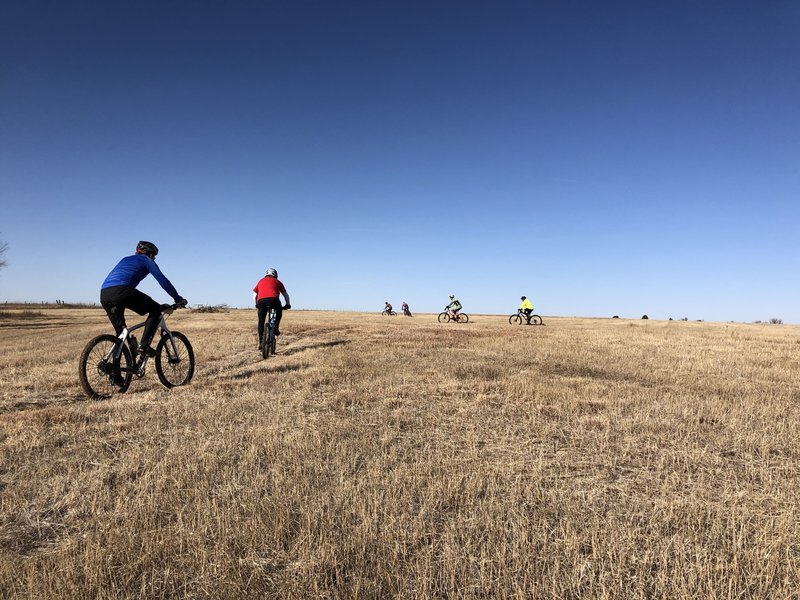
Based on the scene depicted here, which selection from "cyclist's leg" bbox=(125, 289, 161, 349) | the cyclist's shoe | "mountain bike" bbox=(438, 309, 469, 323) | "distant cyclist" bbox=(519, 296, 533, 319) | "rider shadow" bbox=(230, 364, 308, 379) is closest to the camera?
"cyclist's leg" bbox=(125, 289, 161, 349)

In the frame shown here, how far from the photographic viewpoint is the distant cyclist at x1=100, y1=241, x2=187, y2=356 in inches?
313

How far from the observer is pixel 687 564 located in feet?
9.38

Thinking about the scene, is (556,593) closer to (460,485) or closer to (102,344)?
(460,485)

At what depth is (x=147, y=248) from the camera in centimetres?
840

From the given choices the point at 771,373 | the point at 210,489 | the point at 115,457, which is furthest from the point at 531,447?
the point at 771,373

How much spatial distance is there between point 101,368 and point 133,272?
1946 mm

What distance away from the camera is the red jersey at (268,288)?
1338 cm

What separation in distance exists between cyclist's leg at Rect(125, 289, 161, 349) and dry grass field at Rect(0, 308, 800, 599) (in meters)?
1.14

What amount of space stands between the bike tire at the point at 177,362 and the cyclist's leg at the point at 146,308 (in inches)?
15.3

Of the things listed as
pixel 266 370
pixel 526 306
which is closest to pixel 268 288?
pixel 266 370

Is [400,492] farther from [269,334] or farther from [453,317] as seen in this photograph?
[453,317]

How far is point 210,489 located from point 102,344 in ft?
19.5

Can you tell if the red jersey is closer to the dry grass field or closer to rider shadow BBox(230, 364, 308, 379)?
rider shadow BBox(230, 364, 308, 379)

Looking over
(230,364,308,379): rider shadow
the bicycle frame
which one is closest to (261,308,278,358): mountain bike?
(230,364,308,379): rider shadow
